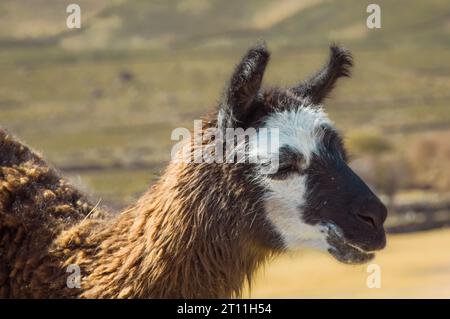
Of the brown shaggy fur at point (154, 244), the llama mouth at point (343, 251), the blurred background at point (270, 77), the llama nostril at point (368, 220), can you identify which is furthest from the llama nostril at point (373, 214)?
the blurred background at point (270, 77)

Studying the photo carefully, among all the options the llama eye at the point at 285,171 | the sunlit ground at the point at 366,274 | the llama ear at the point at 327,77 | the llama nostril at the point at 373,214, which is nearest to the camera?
the llama nostril at the point at 373,214

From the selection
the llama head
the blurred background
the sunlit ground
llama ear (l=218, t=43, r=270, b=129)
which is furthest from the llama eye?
the blurred background

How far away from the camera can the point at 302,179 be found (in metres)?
5.11

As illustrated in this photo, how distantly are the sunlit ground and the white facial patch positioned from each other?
24229 millimetres

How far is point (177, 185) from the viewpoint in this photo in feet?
17.1

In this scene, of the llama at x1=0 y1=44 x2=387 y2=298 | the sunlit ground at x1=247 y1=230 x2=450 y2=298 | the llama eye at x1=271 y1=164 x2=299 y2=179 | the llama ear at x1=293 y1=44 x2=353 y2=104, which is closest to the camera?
the llama at x1=0 y1=44 x2=387 y2=298

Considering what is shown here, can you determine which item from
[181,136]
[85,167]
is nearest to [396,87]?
[85,167]

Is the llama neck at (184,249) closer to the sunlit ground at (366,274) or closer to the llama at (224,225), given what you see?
the llama at (224,225)

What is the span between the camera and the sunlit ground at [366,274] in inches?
1274

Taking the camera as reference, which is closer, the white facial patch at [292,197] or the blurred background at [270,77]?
the white facial patch at [292,197]

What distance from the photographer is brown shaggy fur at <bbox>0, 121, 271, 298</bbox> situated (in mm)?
5008

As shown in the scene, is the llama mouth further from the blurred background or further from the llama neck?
the blurred background

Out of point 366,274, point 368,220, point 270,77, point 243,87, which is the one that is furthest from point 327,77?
point 270,77

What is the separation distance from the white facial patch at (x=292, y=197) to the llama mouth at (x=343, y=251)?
0.05m
